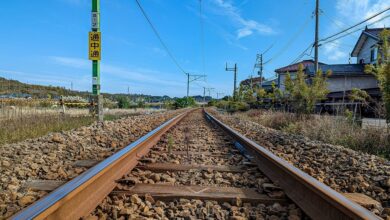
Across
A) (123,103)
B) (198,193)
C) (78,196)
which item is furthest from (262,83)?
(78,196)

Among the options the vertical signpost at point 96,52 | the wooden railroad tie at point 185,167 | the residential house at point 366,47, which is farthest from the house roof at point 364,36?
the wooden railroad tie at point 185,167

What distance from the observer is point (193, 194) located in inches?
119

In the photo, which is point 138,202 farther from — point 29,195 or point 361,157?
point 361,157

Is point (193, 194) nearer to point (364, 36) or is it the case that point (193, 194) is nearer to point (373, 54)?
point (373, 54)

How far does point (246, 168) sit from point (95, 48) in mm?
7502

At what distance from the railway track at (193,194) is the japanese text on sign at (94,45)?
656 centimetres

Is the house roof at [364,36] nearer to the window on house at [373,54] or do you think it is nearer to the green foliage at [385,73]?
the window on house at [373,54]

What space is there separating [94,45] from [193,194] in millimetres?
8251

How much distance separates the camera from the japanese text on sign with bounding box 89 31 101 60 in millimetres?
9992

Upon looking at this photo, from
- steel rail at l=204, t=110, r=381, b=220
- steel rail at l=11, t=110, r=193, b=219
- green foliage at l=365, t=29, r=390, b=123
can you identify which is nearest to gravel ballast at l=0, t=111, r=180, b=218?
steel rail at l=11, t=110, r=193, b=219

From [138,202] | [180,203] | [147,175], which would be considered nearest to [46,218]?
[138,202]

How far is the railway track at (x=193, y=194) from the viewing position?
230cm

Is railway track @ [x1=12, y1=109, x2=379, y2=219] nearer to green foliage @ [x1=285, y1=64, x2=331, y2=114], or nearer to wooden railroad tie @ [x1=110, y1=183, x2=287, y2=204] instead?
wooden railroad tie @ [x1=110, y1=183, x2=287, y2=204]

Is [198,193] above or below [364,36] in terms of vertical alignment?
below
